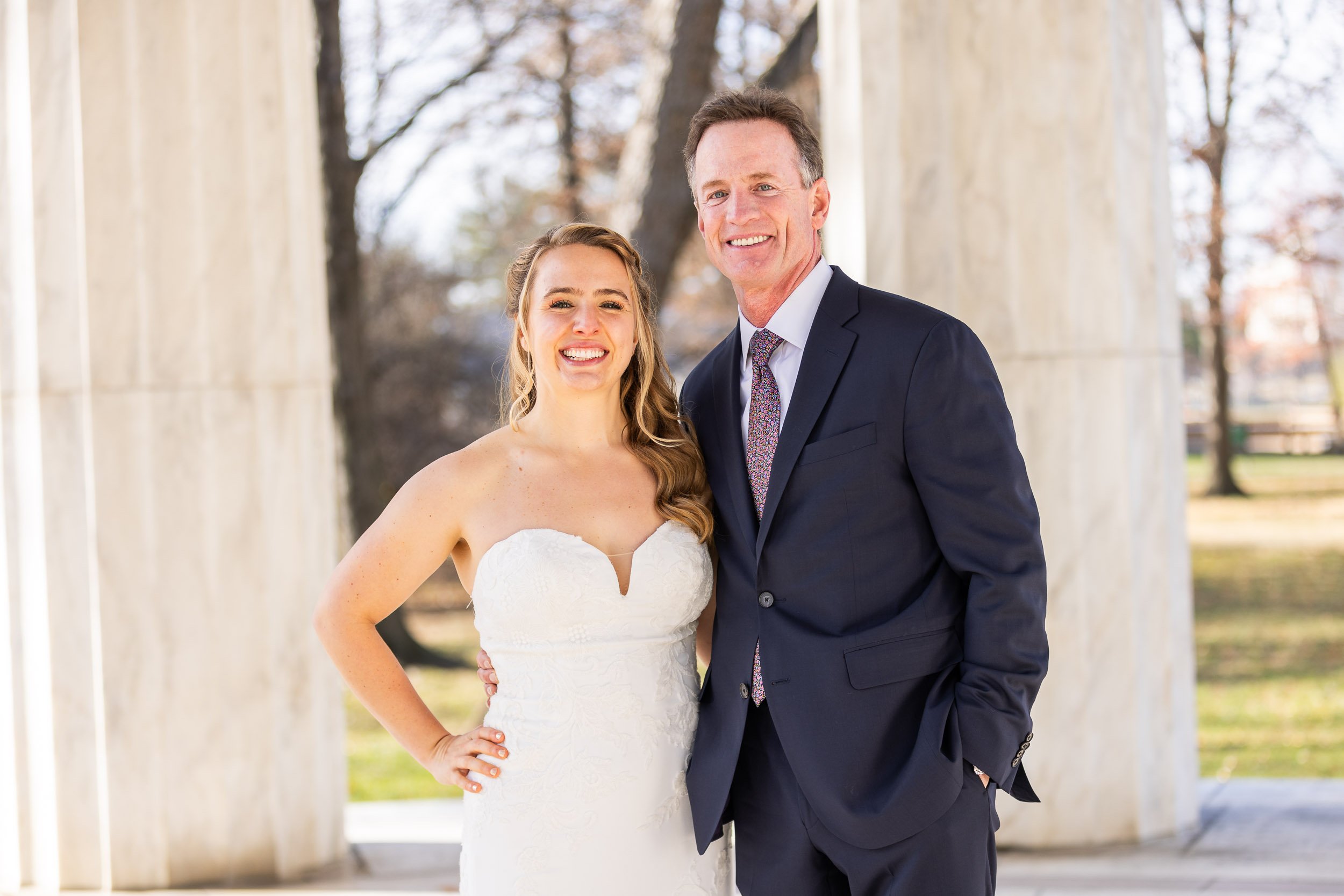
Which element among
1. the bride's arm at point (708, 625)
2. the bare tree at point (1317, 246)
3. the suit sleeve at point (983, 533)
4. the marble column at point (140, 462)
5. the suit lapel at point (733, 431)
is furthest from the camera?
the bare tree at point (1317, 246)

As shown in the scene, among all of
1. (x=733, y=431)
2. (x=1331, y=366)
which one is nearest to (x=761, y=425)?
(x=733, y=431)

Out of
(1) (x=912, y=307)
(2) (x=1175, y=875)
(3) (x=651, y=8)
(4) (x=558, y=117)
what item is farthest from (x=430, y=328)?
(1) (x=912, y=307)

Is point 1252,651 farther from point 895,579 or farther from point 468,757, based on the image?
point 468,757

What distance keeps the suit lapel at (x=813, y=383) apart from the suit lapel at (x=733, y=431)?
0.02m

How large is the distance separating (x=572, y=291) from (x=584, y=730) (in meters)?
1.00

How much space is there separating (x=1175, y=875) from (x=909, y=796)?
2.72m

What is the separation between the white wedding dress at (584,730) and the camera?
113 inches

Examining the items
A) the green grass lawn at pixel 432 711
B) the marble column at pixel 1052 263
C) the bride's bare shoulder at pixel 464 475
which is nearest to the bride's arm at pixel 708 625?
the bride's bare shoulder at pixel 464 475

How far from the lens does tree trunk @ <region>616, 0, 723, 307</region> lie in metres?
8.20

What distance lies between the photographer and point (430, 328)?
16.5m

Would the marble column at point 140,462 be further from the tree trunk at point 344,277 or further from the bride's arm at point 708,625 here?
the tree trunk at point 344,277

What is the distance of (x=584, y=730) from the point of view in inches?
113

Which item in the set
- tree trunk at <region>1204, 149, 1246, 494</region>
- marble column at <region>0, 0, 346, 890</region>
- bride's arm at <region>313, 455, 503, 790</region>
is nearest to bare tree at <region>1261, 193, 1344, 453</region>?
tree trunk at <region>1204, 149, 1246, 494</region>

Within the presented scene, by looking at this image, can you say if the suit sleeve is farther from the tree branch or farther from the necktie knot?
the tree branch
